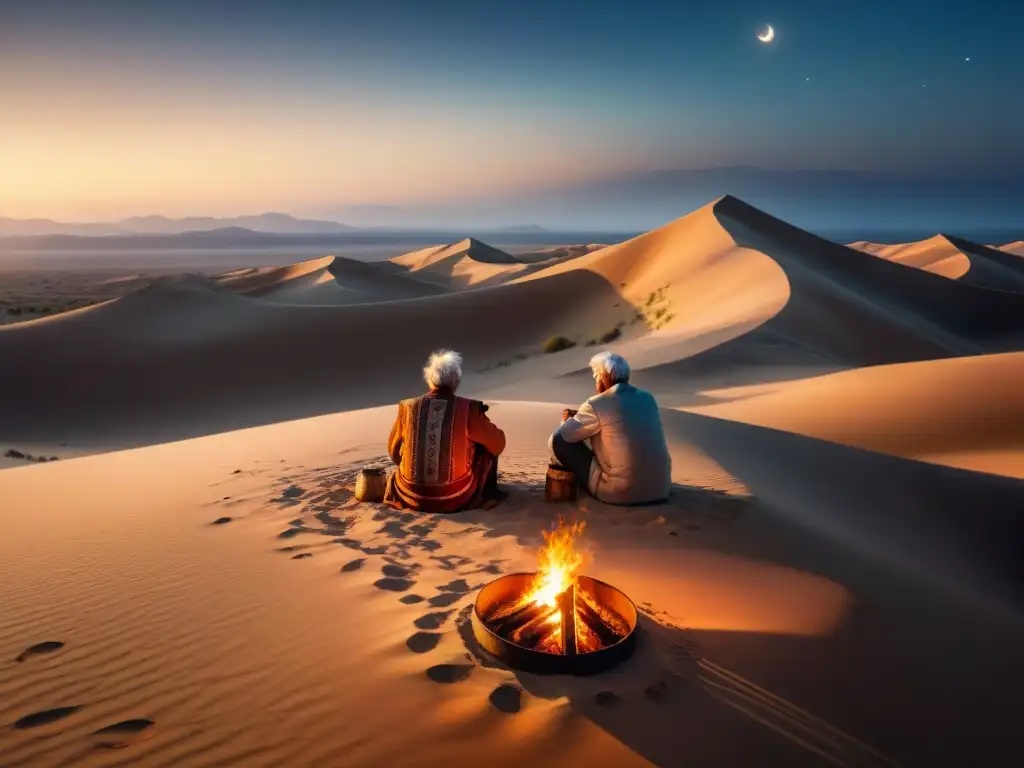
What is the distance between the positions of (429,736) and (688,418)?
280 inches

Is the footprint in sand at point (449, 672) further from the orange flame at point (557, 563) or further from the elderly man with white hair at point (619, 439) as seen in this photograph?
the elderly man with white hair at point (619, 439)

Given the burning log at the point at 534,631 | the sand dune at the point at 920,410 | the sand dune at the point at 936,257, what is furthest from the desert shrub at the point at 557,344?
the sand dune at the point at 936,257

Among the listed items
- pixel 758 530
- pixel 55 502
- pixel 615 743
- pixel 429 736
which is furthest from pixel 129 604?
pixel 758 530

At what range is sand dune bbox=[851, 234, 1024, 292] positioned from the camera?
45716mm

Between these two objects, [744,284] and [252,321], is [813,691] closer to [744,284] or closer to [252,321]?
[744,284]

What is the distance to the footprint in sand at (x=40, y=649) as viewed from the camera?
10.4ft

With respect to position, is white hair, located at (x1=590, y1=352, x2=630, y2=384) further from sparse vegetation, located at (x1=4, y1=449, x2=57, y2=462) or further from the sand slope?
sparse vegetation, located at (x1=4, y1=449, x2=57, y2=462)

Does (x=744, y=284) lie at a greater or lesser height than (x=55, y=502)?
greater

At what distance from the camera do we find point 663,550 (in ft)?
14.6

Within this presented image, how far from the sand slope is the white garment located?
7.1 inches

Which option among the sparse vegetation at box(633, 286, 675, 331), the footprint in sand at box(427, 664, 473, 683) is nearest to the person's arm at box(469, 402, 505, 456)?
the footprint in sand at box(427, 664, 473, 683)

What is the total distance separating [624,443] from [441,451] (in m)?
1.37

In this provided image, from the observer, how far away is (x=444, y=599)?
3.66 meters

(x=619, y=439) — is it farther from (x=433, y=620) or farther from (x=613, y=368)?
(x=433, y=620)
